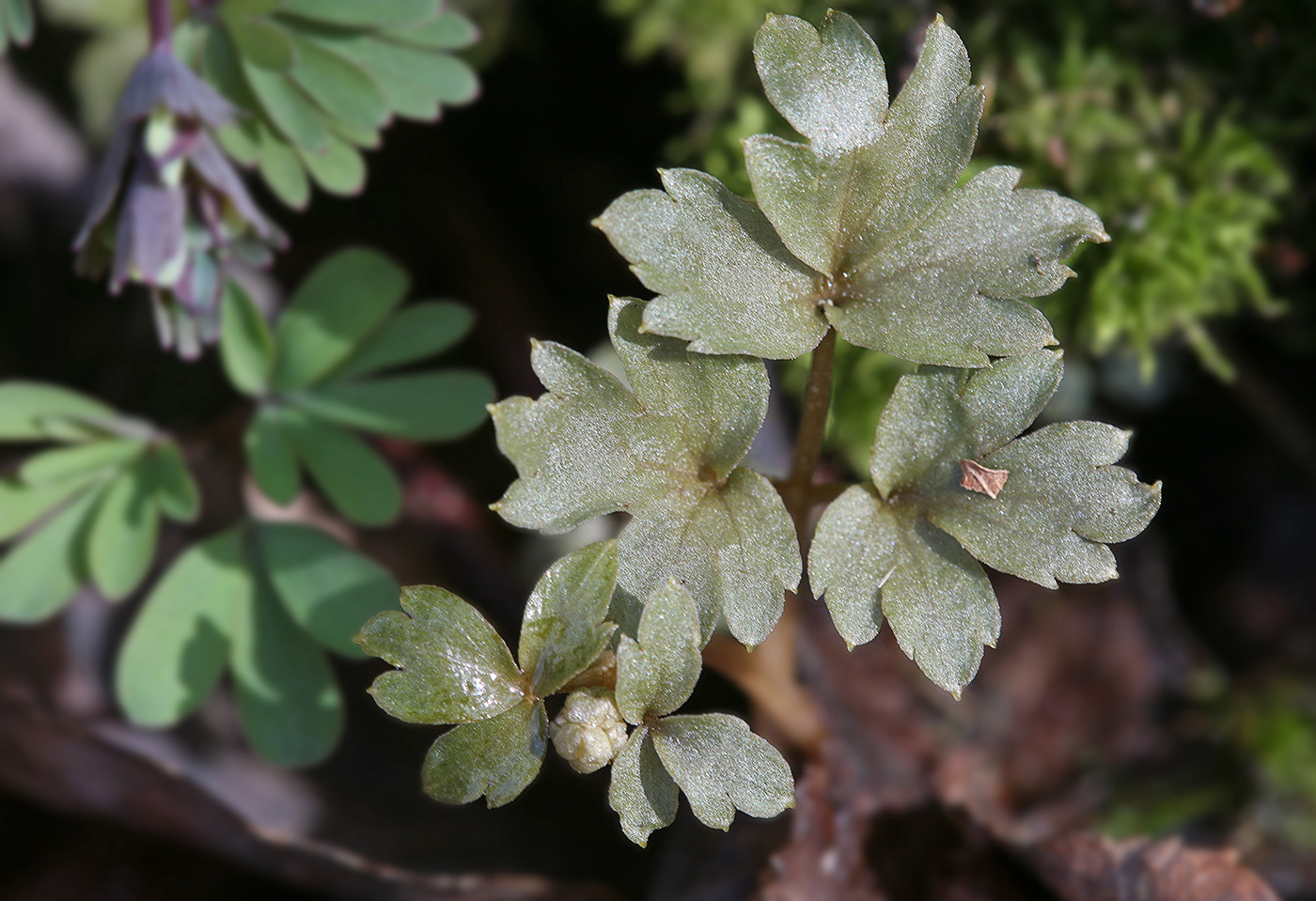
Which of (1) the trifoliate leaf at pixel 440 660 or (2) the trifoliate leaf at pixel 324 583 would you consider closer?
(1) the trifoliate leaf at pixel 440 660

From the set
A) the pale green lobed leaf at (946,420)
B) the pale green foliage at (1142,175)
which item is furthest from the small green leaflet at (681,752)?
the pale green foliage at (1142,175)

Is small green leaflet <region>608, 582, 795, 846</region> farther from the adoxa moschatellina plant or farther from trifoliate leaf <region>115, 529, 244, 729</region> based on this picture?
trifoliate leaf <region>115, 529, 244, 729</region>

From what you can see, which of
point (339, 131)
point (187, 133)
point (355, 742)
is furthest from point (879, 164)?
point (355, 742)

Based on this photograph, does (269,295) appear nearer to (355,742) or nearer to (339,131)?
(339,131)

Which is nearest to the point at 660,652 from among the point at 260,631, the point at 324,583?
the point at 324,583

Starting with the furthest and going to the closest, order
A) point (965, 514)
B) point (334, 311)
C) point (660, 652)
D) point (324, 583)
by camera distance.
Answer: point (334, 311) < point (324, 583) < point (965, 514) < point (660, 652)

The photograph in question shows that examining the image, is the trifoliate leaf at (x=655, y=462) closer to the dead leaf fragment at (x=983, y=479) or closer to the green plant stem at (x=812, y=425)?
the green plant stem at (x=812, y=425)

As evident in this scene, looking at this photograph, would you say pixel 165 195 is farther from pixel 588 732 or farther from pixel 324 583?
pixel 588 732
